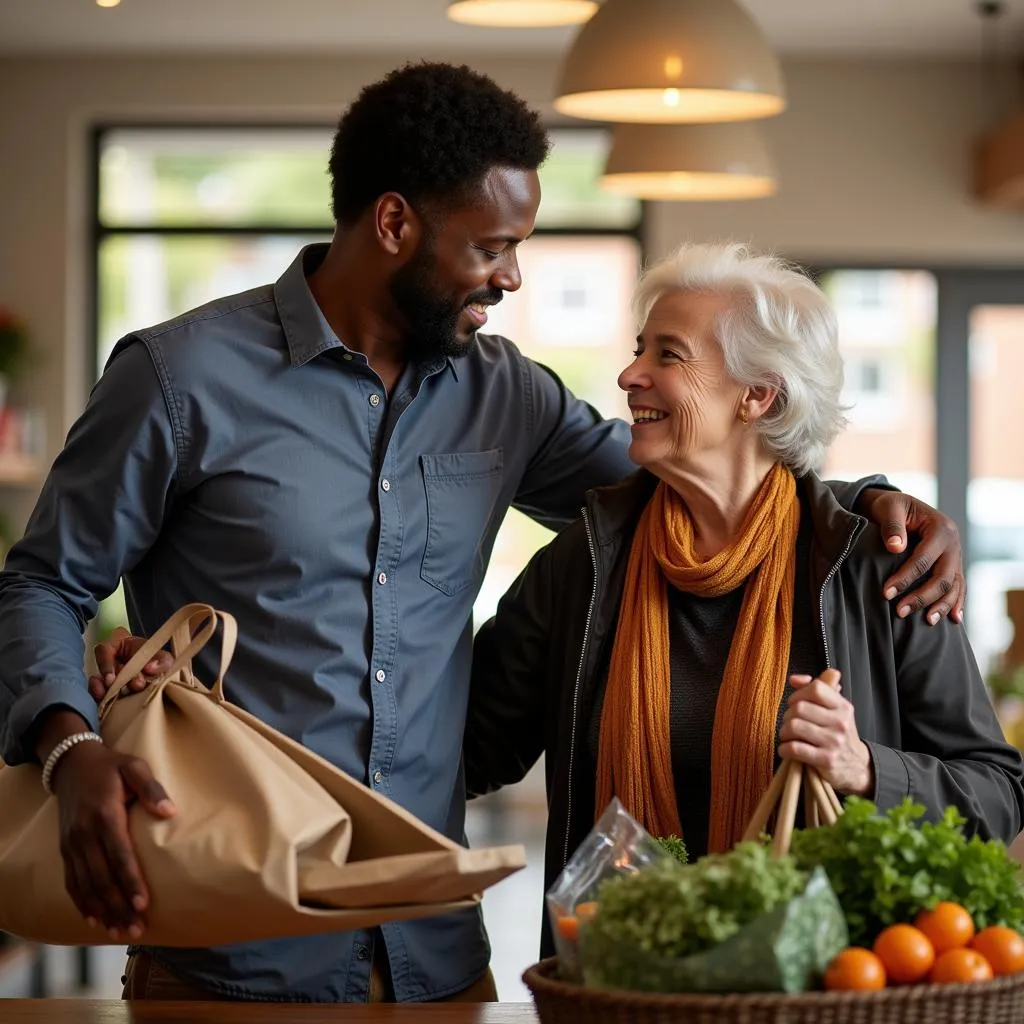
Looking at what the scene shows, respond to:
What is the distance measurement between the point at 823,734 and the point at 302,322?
812mm

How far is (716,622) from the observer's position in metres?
2.07

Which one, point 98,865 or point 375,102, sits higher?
point 375,102

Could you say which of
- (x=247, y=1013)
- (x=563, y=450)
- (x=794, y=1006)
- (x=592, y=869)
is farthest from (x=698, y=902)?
(x=563, y=450)

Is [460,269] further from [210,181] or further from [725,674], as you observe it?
[210,181]

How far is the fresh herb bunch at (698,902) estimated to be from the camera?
1.24m

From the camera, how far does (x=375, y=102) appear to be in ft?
6.73

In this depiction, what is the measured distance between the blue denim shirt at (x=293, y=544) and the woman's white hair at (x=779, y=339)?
38 centimetres

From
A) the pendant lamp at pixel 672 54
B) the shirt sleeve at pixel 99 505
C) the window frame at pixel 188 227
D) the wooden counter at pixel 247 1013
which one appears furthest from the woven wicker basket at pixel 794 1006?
the window frame at pixel 188 227

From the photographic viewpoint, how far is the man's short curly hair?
1962mm

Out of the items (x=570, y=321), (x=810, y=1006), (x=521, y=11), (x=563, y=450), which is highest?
(x=521, y=11)

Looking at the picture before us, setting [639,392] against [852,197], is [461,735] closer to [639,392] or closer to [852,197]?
[639,392]

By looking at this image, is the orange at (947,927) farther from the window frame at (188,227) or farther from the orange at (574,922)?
the window frame at (188,227)

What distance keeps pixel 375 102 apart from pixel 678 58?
37.9 inches

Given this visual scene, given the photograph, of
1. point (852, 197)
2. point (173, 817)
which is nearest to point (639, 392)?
point (173, 817)
